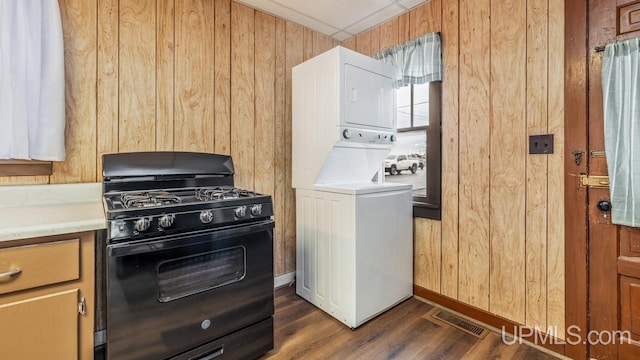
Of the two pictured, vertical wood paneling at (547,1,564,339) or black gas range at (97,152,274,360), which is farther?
vertical wood paneling at (547,1,564,339)

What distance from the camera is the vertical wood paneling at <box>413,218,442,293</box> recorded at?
97.0 inches

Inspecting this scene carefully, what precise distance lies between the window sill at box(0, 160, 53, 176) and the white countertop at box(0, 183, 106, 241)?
9 cm

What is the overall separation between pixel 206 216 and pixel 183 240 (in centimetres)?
15

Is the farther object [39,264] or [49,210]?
[49,210]

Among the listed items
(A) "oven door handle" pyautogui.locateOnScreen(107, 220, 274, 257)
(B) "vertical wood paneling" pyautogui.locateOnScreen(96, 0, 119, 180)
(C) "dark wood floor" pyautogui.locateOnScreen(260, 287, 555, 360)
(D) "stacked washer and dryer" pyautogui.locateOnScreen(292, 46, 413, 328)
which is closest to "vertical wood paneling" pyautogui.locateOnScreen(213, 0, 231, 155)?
(D) "stacked washer and dryer" pyautogui.locateOnScreen(292, 46, 413, 328)

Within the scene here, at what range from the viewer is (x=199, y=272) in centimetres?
152

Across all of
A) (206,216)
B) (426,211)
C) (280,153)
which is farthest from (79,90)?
(426,211)

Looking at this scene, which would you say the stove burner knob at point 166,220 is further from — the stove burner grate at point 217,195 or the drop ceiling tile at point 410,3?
the drop ceiling tile at point 410,3

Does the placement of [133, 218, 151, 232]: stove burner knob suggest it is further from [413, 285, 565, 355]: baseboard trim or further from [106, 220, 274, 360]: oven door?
[413, 285, 565, 355]: baseboard trim

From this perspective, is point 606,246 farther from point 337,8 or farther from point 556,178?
point 337,8

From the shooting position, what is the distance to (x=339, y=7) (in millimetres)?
2529

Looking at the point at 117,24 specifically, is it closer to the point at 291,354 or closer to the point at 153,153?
the point at 153,153

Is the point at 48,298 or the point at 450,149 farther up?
the point at 450,149

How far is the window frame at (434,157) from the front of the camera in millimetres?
2416
